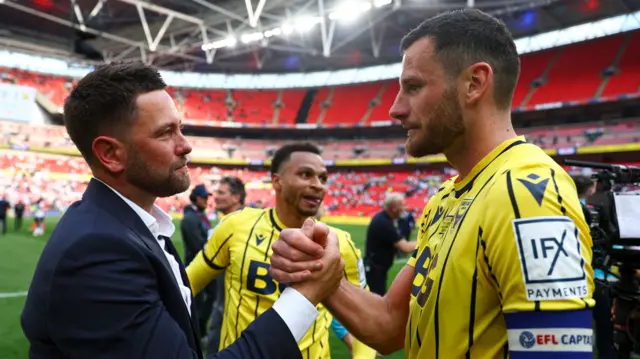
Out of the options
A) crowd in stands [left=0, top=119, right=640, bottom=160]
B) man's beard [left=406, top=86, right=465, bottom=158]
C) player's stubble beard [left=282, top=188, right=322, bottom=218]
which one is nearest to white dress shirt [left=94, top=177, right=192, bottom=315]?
man's beard [left=406, top=86, right=465, bottom=158]

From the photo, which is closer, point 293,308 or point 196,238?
point 293,308

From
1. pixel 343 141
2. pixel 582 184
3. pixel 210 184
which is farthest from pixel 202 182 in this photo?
pixel 582 184

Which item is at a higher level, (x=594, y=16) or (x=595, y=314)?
(x=594, y=16)

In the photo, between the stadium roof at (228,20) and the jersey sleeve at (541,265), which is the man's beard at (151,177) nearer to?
the jersey sleeve at (541,265)

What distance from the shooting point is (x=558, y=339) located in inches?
40.6

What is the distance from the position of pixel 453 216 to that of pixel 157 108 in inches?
45.3

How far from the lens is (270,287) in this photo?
2.92 meters

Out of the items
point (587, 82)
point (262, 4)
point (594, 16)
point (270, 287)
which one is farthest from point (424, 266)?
point (587, 82)

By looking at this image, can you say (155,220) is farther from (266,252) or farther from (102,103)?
(266,252)

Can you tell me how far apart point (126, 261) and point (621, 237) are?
3.16 meters

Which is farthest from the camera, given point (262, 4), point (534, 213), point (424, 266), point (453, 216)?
point (262, 4)

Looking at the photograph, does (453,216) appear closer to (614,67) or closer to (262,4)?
(262,4)

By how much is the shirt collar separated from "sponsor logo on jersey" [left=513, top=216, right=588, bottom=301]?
1.24 m

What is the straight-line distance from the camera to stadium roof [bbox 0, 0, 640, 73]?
22953 millimetres
